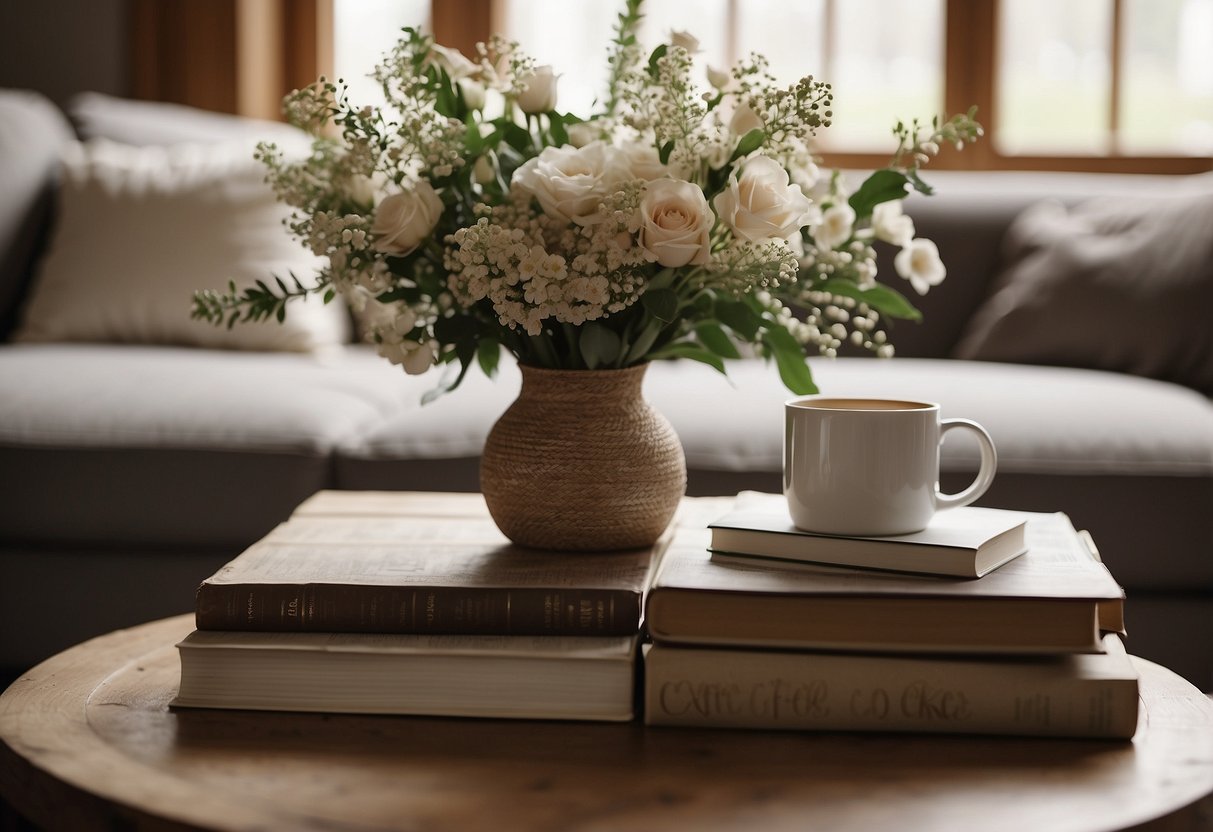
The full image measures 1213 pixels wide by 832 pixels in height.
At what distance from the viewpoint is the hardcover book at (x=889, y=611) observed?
791 mm

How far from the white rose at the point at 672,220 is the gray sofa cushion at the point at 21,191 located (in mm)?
2011

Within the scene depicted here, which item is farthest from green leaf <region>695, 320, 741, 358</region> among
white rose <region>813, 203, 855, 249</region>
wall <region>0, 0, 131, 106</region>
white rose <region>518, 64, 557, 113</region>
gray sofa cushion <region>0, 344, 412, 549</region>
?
wall <region>0, 0, 131, 106</region>

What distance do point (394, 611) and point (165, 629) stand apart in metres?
0.31

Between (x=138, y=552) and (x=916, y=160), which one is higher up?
(x=916, y=160)

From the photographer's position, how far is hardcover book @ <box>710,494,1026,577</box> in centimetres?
84

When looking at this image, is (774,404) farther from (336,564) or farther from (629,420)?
(336,564)

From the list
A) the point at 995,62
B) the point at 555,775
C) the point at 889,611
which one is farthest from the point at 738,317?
the point at 995,62

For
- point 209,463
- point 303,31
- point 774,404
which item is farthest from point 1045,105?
point 209,463

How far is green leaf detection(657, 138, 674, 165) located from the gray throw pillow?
147 cm

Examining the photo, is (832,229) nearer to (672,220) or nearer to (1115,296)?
(672,220)

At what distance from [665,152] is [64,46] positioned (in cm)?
279

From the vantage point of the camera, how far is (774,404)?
73.5 inches

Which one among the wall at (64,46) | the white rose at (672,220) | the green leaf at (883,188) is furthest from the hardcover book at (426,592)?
the wall at (64,46)

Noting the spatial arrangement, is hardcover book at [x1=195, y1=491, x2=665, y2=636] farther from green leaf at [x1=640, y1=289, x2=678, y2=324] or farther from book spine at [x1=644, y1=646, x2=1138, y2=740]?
green leaf at [x1=640, y1=289, x2=678, y2=324]
